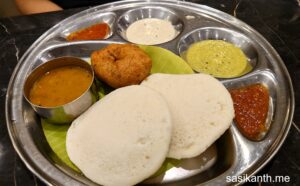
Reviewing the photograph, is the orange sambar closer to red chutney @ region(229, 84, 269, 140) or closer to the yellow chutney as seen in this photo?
the yellow chutney

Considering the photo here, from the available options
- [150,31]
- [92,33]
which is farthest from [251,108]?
[92,33]

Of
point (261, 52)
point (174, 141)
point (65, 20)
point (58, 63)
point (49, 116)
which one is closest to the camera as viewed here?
point (174, 141)

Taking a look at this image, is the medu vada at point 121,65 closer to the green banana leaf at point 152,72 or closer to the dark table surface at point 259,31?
the green banana leaf at point 152,72

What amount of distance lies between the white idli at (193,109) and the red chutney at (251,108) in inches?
7.7

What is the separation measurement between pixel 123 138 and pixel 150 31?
4.71 ft

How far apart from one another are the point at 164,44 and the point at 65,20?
1.04 m

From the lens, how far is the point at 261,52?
101 inches

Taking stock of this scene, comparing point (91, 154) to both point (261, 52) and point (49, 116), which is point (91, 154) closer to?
point (49, 116)

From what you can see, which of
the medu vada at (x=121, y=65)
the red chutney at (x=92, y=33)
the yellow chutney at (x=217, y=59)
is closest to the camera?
the medu vada at (x=121, y=65)

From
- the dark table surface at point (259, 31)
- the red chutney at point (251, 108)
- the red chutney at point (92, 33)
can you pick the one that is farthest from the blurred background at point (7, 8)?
the red chutney at point (251, 108)

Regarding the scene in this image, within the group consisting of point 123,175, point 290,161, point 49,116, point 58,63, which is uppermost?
point 58,63

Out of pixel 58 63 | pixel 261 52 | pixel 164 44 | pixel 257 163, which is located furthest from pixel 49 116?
pixel 261 52

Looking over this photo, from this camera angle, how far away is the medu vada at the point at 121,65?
227 centimetres

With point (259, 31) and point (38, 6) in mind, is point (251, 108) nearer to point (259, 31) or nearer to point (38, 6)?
point (259, 31)
